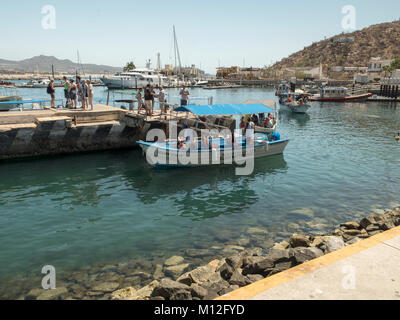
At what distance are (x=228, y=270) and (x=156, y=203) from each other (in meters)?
6.99

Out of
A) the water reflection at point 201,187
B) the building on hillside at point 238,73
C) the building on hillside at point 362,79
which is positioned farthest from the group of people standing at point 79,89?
the building on hillside at point 238,73

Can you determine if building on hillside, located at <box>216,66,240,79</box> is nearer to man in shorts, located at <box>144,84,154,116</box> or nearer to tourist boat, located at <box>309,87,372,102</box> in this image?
tourist boat, located at <box>309,87,372,102</box>

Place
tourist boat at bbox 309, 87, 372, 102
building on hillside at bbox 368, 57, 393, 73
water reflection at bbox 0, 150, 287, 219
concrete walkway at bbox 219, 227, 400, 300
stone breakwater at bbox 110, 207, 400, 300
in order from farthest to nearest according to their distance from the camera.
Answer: building on hillside at bbox 368, 57, 393, 73 → tourist boat at bbox 309, 87, 372, 102 → water reflection at bbox 0, 150, 287, 219 → stone breakwater at bbox 110, 207, 400, 300 → concrete walkway at bbox 219, 227, 400, 300

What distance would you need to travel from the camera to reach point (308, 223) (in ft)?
42.0

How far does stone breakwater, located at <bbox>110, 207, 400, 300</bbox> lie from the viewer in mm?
7094

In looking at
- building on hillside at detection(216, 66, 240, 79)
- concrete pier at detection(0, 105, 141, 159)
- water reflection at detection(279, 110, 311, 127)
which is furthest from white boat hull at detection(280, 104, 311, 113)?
building on hillside at detection(216, 66, 240, 79)

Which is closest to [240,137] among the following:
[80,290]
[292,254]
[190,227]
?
[190,227]

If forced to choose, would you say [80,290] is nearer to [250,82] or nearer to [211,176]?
[211,176]

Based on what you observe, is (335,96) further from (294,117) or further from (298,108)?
(294,117)

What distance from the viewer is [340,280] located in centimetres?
622

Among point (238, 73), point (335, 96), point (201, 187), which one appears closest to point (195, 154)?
point (201, 187)

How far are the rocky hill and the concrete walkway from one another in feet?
573

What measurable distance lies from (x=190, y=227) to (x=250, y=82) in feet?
447
